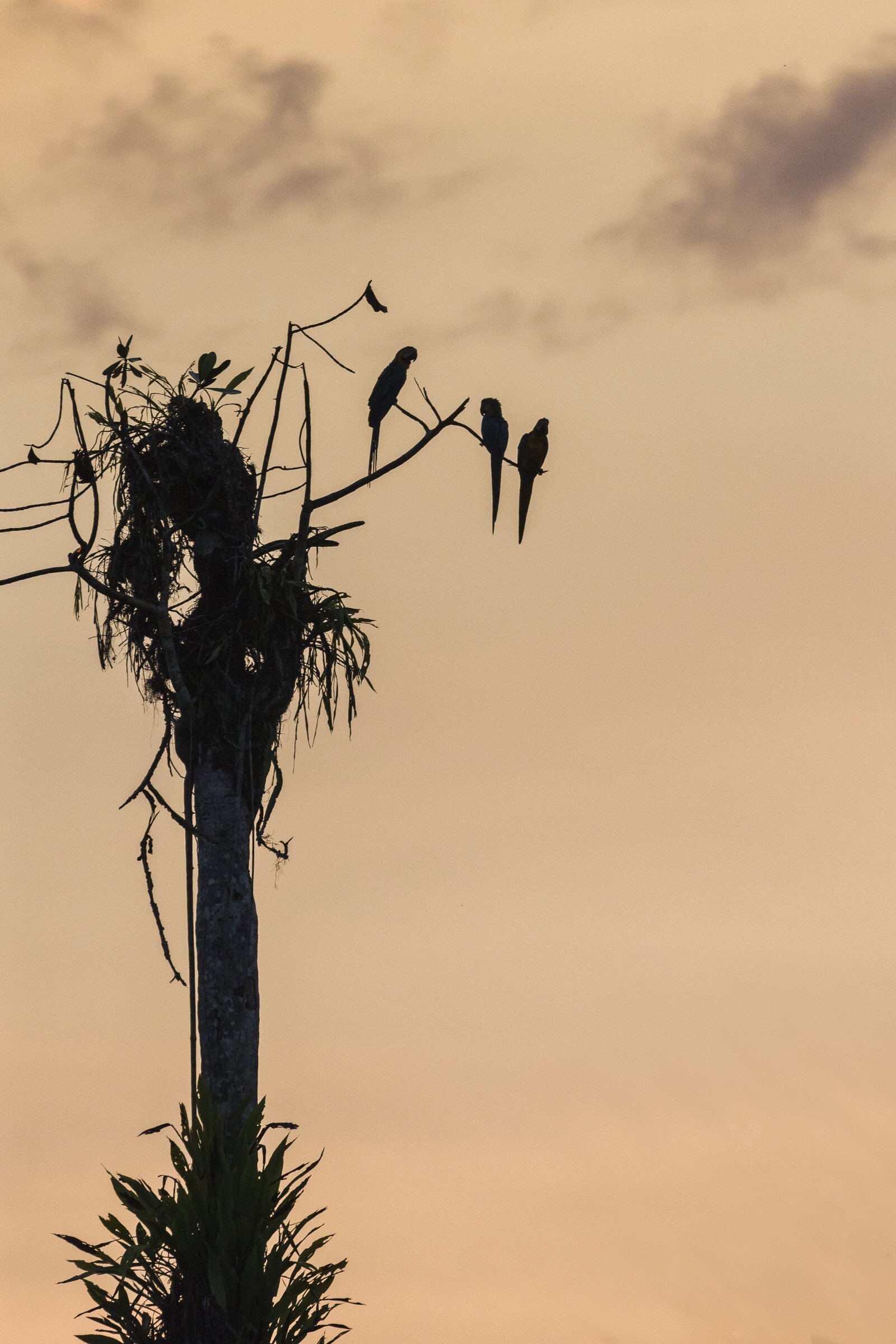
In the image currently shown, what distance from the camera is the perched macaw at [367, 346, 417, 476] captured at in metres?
11.5

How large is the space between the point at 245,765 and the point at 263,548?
5.01 feet

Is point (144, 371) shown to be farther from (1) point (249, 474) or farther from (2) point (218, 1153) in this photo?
(2) point (218, 1153)

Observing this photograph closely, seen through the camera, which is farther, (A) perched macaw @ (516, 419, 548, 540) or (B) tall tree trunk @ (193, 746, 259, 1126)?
(A) perched macaw @ (516, 419, 548, 540)

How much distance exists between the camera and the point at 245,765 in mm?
10133

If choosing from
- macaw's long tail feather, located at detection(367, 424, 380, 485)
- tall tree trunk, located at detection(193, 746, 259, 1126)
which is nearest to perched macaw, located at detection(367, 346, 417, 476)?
macaw's long tail feather, located at detection(367, 424, 380, 485)

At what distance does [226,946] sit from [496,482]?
3.79m

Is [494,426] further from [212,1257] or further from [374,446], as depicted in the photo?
[212,1257]

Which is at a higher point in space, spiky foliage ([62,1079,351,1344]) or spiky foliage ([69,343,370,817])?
spiky foliage ([69,343,370,817])

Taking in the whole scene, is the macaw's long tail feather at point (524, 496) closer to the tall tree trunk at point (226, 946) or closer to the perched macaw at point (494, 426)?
the perched macaw at point (494, 426)

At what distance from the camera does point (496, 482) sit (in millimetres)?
11023

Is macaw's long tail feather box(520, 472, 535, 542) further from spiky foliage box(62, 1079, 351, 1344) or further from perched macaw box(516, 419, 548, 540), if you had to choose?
spiky foliage box(62, 1079, 351, 1344)

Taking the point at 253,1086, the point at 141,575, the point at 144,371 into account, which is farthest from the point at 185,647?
the point at 253,1086

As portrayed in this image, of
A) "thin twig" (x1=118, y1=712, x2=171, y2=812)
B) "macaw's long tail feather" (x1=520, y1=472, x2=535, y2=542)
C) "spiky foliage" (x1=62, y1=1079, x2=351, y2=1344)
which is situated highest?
"macaw's long tail feather" (x1=520, y1=472, x2=535, y2=542)

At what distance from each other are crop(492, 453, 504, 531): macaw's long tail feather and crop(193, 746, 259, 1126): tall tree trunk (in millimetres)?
2656
